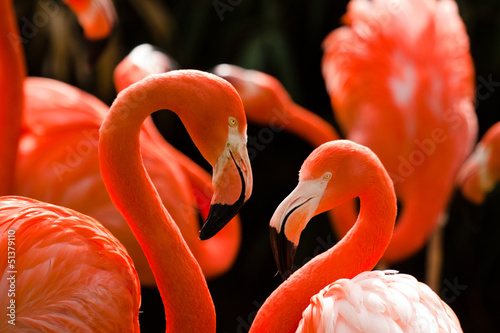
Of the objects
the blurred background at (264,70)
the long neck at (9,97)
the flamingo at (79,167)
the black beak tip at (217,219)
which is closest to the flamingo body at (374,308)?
the black beak tip at (217,219)

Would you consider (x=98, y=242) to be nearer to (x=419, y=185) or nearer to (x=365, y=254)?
(x=365, y=254)

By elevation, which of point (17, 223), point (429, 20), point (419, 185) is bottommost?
point (419, 185)

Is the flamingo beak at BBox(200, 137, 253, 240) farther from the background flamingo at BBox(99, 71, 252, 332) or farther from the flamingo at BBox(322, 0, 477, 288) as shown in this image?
the flamingo at BBox(322, 0, 477, 288)

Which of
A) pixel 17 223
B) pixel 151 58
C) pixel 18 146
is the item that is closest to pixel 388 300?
pixel 17 223

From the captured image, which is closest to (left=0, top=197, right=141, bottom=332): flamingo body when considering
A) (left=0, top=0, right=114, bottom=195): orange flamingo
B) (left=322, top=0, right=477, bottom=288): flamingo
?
(left=0, top=0, right=114, bottom=195): orange flamingo

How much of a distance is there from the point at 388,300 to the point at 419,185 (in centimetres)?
199

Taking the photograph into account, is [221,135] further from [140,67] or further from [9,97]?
[140,67]

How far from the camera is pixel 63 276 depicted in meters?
1.83

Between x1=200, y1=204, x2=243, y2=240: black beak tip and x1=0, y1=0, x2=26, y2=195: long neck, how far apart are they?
105cm

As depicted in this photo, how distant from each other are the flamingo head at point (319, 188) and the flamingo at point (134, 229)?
0.47 feet

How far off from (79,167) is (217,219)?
39.8 inches

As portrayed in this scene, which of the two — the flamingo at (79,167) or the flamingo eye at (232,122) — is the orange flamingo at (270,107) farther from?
the flamingo eye at (232,122)

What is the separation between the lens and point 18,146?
105 inches

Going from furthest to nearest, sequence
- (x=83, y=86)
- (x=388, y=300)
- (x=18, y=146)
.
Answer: (x=83, y=86)
(x=18, y=146)
(x=388, y=300)
